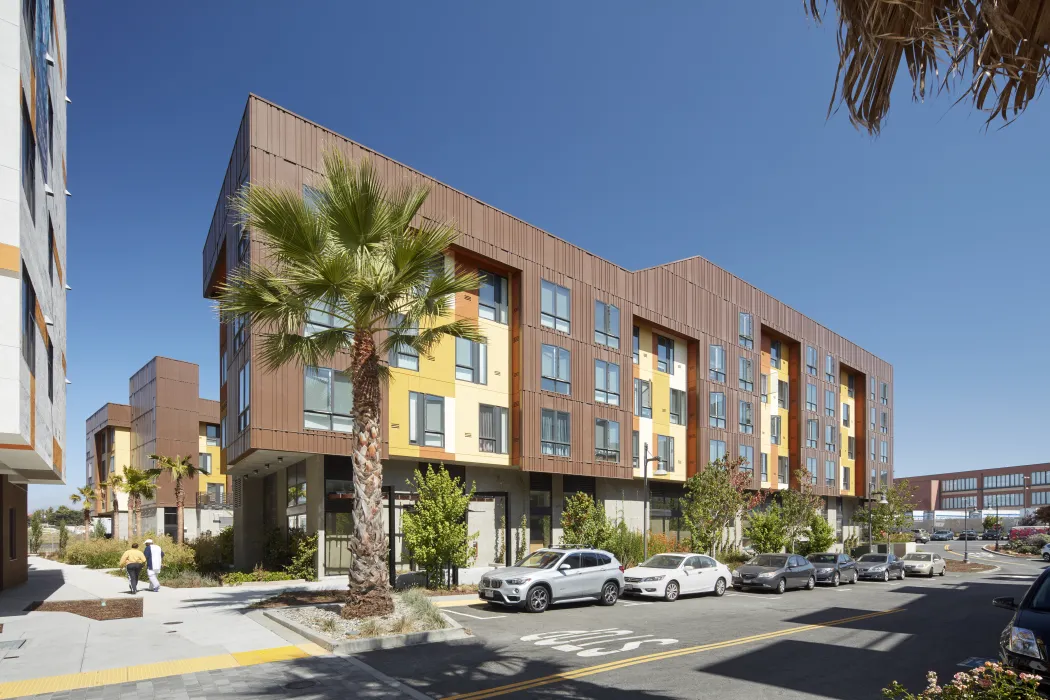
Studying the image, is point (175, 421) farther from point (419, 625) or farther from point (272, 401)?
point (419, 625)

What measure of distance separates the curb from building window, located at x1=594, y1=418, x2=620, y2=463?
1935cm

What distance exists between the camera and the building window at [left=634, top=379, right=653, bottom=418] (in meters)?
39.0

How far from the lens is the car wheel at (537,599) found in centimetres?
1948

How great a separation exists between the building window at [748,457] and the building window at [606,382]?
1348 cm

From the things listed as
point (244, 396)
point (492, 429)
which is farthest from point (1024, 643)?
point (244, 396)

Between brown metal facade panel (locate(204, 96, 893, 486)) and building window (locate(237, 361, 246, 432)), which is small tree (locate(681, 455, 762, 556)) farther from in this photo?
building window (locate(237, 361, 246, 432))

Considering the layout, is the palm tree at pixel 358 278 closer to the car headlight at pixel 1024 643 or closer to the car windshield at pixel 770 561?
the car headlight at pixel 1024 643

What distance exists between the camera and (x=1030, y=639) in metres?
9.07

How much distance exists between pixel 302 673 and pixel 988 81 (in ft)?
38.2

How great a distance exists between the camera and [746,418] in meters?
46.2

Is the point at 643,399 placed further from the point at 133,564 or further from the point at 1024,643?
the point at 1024,643

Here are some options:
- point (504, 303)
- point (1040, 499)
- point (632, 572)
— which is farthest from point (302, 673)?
point (1040, 499)

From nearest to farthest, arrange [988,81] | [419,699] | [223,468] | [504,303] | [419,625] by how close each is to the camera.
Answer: [988,81]
[419,699]
[419,625]
[504,303]
[223,468]

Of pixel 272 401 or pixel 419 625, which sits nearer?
pixel 419 625
